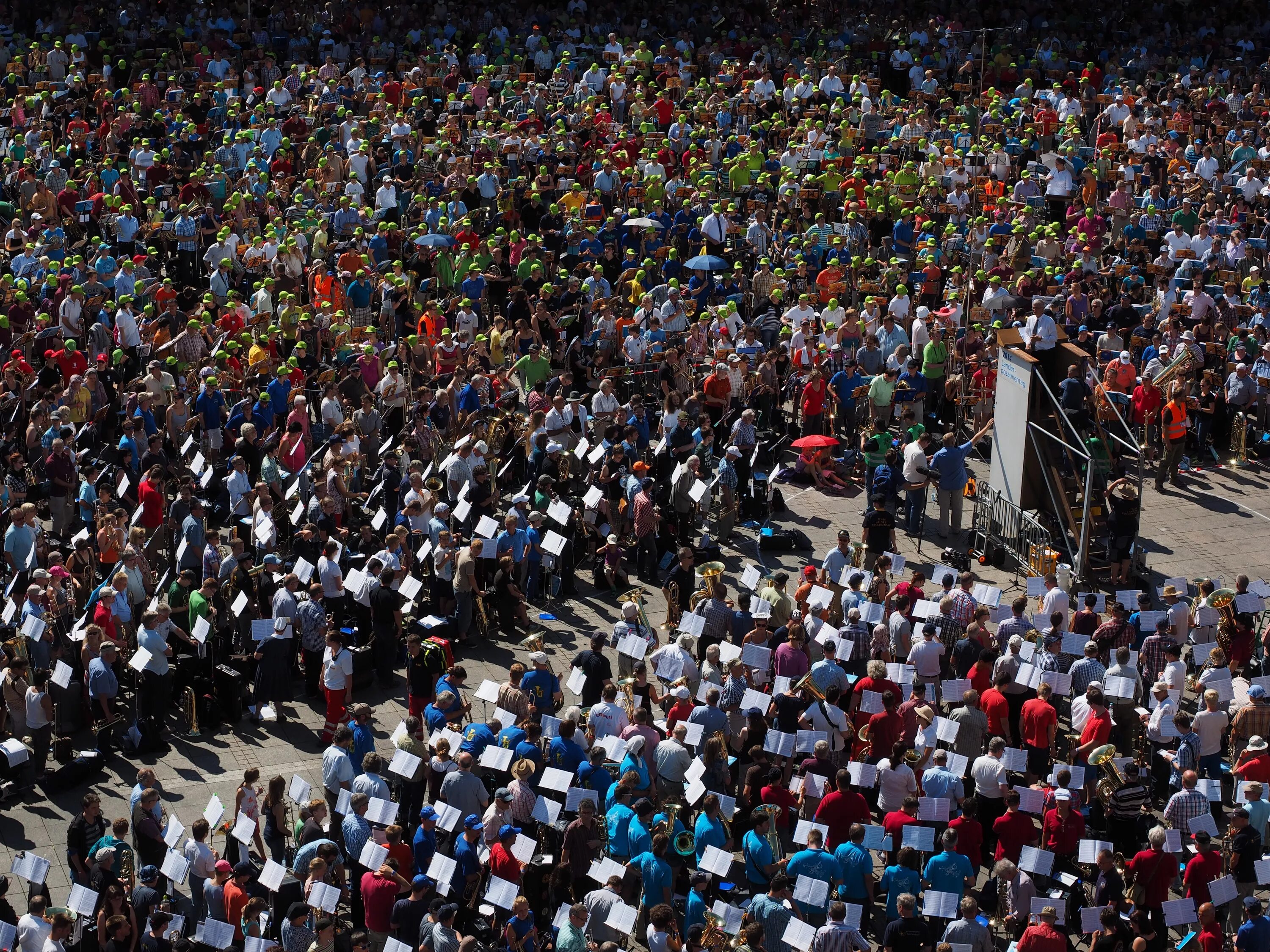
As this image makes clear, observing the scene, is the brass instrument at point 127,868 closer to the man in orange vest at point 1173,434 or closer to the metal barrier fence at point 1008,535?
the metal barrier fence at point 1008,535

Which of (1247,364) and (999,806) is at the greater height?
(1247,364)

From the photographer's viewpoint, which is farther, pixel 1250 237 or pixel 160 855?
pixel 1250 237

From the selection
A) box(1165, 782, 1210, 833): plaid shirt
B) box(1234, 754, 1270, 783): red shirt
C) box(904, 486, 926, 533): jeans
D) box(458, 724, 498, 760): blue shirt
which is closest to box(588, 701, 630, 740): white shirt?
box(458, 724, 498, 760): blue shirt

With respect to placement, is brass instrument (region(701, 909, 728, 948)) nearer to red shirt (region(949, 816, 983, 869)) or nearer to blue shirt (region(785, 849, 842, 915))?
blue shirt (region(785, 849, 842, 915))

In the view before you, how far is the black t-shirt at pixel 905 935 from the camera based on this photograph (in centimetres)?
1477

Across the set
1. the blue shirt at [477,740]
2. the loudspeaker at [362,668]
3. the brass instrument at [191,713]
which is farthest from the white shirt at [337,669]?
the blue shirt at [477,740]

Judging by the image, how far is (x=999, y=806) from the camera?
16891 mm

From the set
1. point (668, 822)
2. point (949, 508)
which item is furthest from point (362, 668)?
point (949, 508)

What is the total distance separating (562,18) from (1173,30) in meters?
14.4

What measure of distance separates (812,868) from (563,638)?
706 cm

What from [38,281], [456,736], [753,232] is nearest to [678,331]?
[753,232]

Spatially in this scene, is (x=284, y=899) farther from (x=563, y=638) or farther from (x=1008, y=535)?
(x=1008, y=535)

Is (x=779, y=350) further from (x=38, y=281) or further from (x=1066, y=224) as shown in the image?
(x=38, y=281)

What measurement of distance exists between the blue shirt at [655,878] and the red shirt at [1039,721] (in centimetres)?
409
